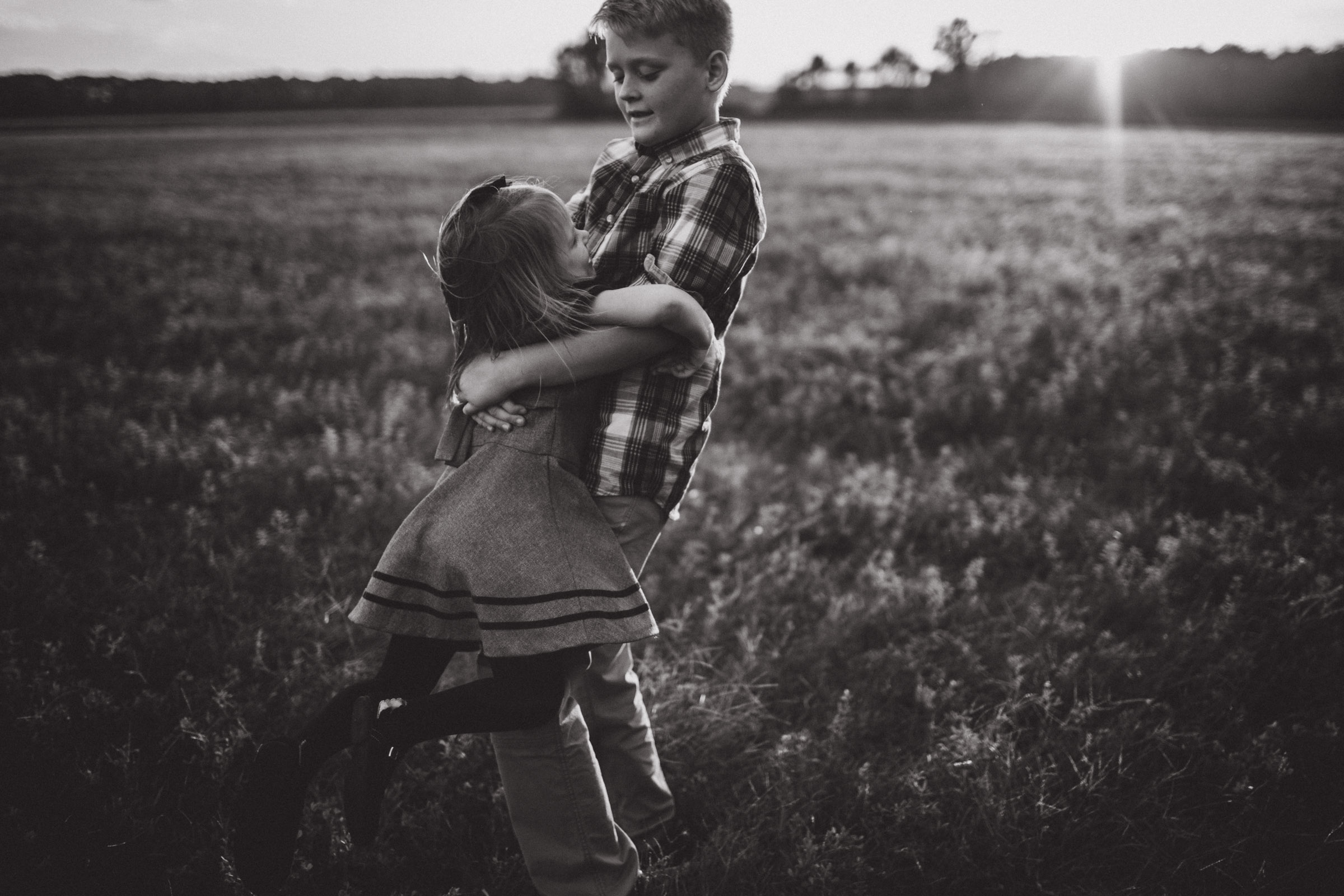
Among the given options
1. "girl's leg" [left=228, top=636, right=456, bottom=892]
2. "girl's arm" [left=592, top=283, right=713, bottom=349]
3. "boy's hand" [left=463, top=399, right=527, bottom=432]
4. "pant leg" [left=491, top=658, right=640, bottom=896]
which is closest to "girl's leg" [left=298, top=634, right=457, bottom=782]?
"girl's leg" [left=228, top=636, right=456, bottom=892]

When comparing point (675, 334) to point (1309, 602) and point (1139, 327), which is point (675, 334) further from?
point (1139, 327)

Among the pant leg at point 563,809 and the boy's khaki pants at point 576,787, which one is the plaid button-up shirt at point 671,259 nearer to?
the boy's khaki pants at point 576,787

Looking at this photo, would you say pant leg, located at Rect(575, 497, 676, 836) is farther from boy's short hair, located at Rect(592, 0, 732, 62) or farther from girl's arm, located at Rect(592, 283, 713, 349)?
boy's short hair, located at Rect(592, 0, 732, 62)

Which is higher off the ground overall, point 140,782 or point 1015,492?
point 1015,492

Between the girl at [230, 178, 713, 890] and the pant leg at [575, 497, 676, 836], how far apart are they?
0.22 m

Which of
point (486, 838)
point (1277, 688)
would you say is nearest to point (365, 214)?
point (486, 838)

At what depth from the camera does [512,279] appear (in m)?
1.80

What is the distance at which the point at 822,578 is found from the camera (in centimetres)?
361

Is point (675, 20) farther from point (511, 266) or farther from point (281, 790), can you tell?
point (281, 790)

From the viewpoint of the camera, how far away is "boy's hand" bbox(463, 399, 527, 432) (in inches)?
73.8

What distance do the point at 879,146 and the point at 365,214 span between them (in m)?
20.3

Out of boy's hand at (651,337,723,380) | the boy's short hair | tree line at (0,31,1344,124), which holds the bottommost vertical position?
boy's hand at (651,337,723,380)

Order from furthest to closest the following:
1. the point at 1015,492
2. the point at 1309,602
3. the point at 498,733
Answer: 1. the point at 1015,492
2. the point at 1309,602
3. the point at 498,733

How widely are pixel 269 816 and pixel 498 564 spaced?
85 cm
